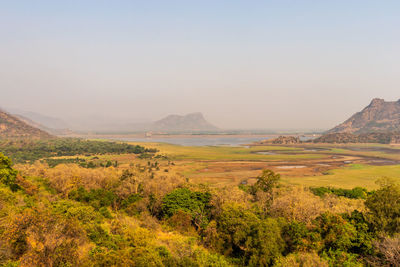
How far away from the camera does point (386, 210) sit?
29.2 meters

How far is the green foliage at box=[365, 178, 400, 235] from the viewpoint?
2808 cm

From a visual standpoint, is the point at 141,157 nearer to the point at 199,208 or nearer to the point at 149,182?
the point at 149,182

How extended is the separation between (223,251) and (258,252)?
5673 mm

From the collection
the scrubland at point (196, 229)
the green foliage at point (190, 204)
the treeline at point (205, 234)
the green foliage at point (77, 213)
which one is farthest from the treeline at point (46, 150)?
the green foliage at point (190, 204)

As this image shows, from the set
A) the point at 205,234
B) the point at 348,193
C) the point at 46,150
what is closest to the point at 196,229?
the point at 205,234

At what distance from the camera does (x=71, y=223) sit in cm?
2723

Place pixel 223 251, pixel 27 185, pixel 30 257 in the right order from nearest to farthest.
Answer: pixel 30 257
pixel 223 251
pixel 27 185

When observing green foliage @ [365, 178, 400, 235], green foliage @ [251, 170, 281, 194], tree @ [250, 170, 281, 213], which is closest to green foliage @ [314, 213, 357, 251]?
green foliage @ [365, 178, 400, 235]

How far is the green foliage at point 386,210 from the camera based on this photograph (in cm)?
2808

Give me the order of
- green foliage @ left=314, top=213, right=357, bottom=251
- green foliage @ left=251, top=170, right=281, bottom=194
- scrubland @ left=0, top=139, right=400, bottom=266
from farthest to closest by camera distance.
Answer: green foliage @ left=251, top=170, right=281, bottom=194
green foliage @ left=314, top=213, right=357, bottom=251
scrubland @ left=0, top=139, right=400, bottom=266

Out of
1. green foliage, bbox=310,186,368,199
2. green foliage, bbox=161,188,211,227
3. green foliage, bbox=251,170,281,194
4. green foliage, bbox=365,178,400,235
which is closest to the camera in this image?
green foliage, bbox=365,178,400,235

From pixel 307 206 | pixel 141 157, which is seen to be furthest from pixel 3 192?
pixel 141 157

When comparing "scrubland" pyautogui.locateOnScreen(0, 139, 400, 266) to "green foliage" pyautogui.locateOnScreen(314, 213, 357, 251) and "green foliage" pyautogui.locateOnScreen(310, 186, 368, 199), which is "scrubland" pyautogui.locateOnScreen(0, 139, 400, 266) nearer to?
"green foliage" pyautogui.locateOnScreen(314, 213, 357, 251)

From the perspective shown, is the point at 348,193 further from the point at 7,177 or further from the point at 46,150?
the point at 46,150
